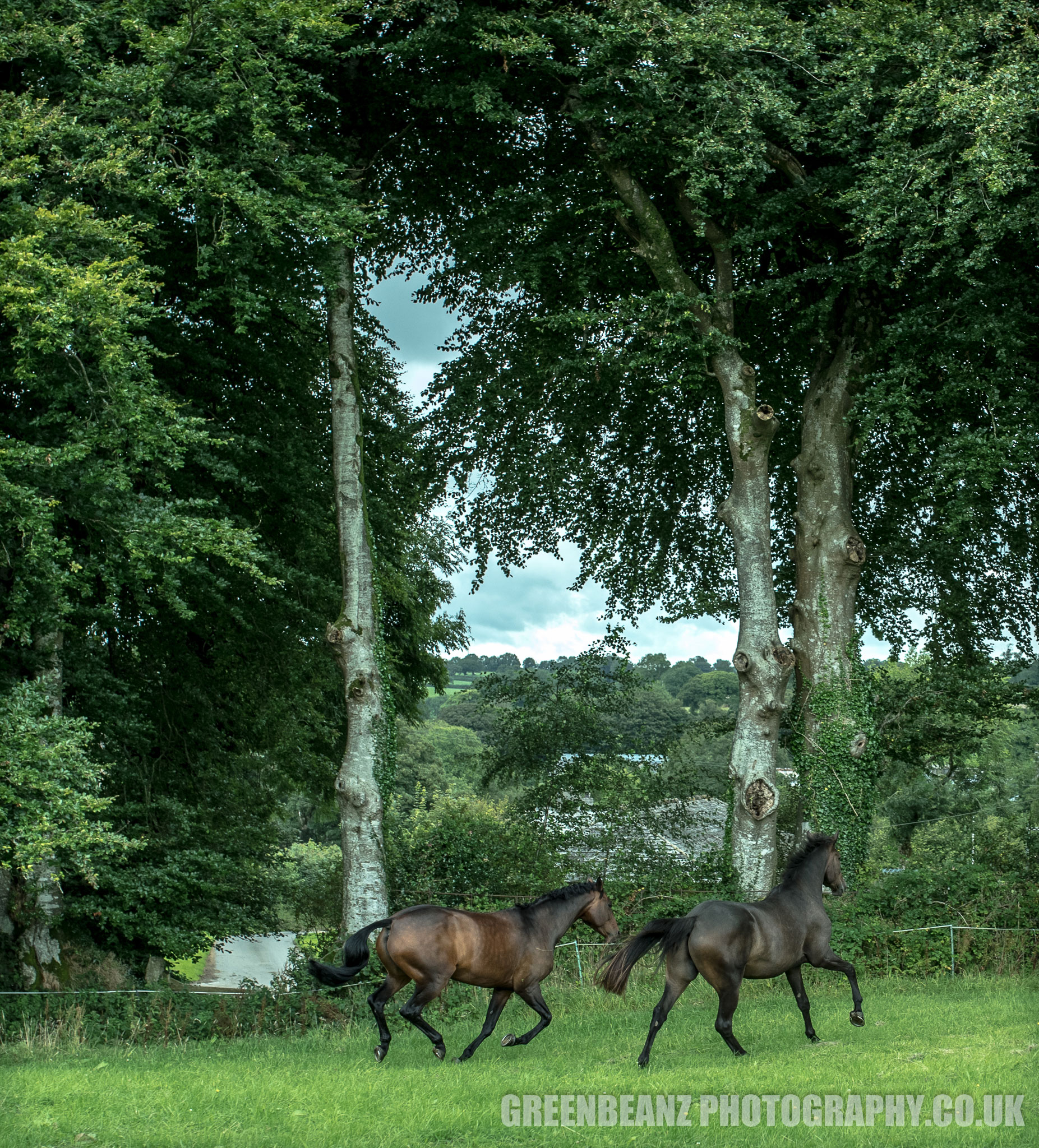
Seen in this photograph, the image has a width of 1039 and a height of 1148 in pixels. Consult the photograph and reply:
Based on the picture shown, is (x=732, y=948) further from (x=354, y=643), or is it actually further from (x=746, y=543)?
(x=746, y=543)

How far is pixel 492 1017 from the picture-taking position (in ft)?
32.0

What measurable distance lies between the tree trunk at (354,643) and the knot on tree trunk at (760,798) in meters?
5.64

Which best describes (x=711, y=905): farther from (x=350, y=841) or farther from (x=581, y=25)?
(x=581, y=25)

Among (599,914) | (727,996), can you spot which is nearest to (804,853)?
(727,996)

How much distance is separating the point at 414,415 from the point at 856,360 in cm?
923

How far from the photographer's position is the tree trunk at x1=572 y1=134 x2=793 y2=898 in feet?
53.8

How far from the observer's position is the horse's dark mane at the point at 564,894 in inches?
398

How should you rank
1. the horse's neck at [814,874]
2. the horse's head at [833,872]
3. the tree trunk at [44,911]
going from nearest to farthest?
the horse's neck at [814,874]
the horse's head at [833,872]
the tree trunk at [44,911]

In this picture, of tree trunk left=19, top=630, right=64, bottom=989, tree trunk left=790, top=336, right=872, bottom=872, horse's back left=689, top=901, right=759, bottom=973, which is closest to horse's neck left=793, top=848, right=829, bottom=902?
horse's back left=689, top=901, right=759, bottom=973

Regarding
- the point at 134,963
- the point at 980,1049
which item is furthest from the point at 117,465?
the point at 980,1049

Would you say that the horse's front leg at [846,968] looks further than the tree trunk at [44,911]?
No

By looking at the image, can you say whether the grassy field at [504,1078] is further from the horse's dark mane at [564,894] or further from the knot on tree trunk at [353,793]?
the knot on tree trunk at [353,793]

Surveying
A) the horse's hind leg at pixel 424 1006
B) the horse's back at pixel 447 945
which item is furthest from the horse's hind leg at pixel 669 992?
the horse's hind leg at pixel 424 1006

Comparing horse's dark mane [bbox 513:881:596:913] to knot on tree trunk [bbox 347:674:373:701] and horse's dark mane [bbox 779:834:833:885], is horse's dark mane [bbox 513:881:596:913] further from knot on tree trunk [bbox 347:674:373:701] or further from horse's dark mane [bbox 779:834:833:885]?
knot on tree trunk [bbox 347:674:373:701]
